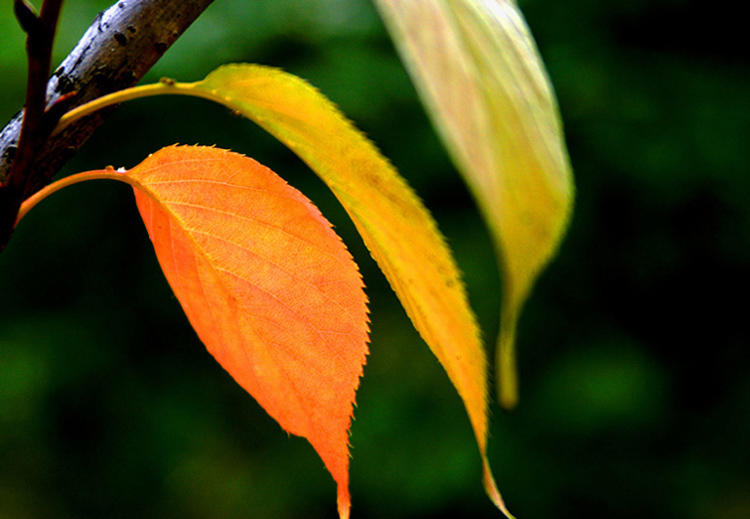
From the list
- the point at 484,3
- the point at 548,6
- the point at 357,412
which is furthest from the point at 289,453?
the point at 484,3

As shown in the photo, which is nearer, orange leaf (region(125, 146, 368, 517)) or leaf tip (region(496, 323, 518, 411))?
leaf tip (region(496, 323, 518, 411))

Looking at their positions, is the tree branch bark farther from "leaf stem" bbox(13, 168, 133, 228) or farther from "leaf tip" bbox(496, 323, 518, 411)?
"leaf tip" bbox(496, 323, 518, 411)

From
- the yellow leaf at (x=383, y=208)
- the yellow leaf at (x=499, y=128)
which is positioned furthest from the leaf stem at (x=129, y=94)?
the yellow leaf at (x=499, y=128)

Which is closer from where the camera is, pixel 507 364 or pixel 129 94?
pixel 507 364

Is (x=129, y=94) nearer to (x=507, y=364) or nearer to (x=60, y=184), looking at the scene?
(x=60, y=184)

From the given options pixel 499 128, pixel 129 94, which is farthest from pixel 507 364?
pixel 129 94

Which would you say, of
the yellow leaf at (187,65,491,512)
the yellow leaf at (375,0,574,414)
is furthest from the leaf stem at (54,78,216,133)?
the yellow leaf at (375,0,574,414)

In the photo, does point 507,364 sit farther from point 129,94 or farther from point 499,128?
point 129,94

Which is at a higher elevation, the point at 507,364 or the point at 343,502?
the point at 507,364
